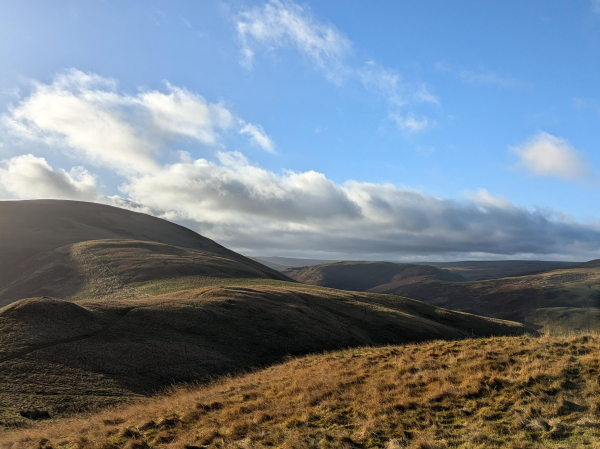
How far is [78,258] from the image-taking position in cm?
9200

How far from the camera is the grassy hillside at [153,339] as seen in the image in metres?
20.8

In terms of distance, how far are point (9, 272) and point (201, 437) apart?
105 metres

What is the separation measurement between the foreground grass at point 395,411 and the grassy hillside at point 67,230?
308 feet

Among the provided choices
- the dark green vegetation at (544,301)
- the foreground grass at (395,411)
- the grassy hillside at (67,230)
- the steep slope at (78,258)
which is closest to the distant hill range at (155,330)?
the steep slope at (78,258)

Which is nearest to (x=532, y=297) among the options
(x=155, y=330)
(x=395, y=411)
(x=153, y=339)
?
(x=155, y=330)

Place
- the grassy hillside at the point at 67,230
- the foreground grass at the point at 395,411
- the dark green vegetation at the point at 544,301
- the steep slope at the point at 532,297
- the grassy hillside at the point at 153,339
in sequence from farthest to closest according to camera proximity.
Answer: the steep slope at the point at 532,297 → the dark green vegetation at the point at 544,301 → the grassy hillside at the point at 67,230 → the grassy hillside at the point at 153,339 → the foreground grass at the point at 395,411

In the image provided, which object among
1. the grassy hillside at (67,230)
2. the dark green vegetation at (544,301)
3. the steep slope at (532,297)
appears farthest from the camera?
the steep slope at (532,297)

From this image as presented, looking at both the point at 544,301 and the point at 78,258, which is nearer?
the point at 78,258

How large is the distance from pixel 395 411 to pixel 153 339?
2226cm

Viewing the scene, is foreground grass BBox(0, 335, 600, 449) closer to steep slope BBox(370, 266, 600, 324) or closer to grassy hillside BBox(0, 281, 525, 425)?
grassy hillside BBox(0, 281, 525, 425)

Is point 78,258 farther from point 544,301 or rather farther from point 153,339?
point 544,301

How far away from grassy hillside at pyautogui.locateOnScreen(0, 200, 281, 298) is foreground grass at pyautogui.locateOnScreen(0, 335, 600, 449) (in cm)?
9379

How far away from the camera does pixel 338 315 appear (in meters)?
46.9

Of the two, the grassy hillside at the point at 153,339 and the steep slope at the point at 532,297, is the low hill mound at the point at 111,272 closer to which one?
the grassy hillside at the point at 153,339
